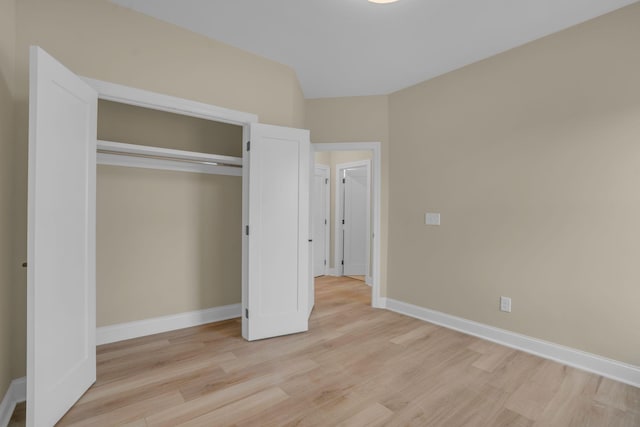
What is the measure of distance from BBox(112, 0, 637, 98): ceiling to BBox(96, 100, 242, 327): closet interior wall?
3.39 ft

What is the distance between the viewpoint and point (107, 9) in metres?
2.25

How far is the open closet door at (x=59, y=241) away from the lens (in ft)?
5.01

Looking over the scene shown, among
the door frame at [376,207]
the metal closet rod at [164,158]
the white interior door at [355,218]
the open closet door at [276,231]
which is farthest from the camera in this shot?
the white interior door at [355,218]

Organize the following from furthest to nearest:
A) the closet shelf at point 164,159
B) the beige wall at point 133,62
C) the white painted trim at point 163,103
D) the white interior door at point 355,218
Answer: the white interior door at point 355,218 → the closet shelf at point 164,159 → the white painted trim at point 163,103 → the beige wall at point 133,62

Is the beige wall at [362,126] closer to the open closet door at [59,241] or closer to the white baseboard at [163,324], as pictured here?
the white baseboard at [163,324]

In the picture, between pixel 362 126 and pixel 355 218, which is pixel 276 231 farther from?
pixel 355 218

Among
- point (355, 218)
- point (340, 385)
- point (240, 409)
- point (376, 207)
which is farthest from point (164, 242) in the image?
point (355, 218)

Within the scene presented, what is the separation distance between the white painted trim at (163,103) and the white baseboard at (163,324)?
1998mm

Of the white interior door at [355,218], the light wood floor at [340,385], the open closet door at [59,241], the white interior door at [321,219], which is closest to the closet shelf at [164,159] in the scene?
the open closet door at [59,241]

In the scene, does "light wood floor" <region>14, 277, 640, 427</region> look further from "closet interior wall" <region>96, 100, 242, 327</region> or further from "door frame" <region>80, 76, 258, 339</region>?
"door frame" <region>80, 76, 258, 339</region>

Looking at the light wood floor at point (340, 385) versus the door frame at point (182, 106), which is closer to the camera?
the light wood floor at point (340, 385)

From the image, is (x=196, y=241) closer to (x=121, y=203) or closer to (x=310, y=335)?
(x=121, y=203)

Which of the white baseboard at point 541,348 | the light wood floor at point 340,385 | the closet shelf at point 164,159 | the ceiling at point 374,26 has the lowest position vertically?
the light wood floor at point 340,385

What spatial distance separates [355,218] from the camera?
5.97 metres
